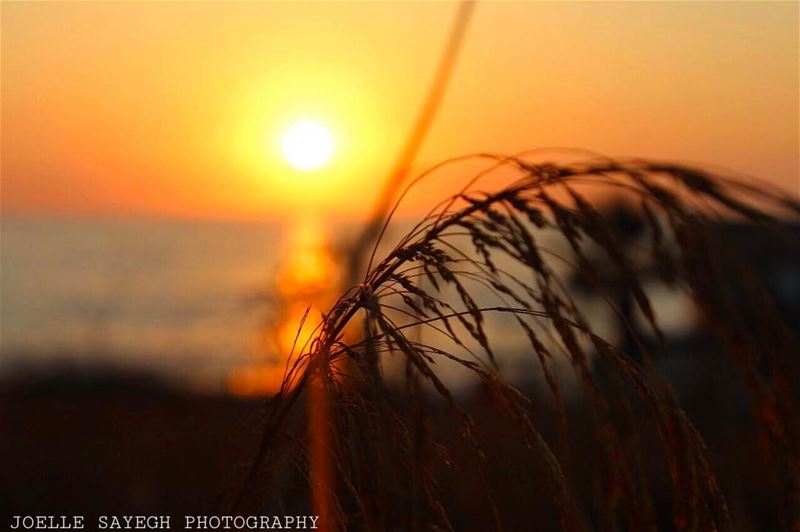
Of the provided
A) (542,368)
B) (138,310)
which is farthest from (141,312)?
(542,368)

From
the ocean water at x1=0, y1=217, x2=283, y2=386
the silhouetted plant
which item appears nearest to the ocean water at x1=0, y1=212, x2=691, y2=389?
the ocean water at x1=0, y1=217, x2=283, y2=386

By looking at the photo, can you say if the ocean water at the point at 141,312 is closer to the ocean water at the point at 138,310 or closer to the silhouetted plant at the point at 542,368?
the ocean water at the point at 138,310

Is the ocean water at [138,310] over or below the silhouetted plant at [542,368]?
over

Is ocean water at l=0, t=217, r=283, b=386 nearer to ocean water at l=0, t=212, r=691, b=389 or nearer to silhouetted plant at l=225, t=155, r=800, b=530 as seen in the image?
ocean water at l=0, t=212, r=691, b=389

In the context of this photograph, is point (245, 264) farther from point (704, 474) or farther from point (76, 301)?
point (704, 474)

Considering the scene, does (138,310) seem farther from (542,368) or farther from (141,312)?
(542,368)

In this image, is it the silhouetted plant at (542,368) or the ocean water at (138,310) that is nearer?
the silhouetted plant at (542,368)

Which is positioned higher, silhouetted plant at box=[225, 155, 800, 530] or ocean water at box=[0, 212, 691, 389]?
ocean water at box=[0, 212, 691, 389]

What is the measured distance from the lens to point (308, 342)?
1.45 metres

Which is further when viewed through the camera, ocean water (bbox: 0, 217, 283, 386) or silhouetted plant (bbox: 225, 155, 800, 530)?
ocean water (bbox: 0, 217, 283, 386)

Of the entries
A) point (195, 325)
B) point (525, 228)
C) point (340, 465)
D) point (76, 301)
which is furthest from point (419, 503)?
point (76, 301)

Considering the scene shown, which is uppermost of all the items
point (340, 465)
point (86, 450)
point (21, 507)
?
point (86, 450)

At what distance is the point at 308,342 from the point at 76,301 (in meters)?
10.0

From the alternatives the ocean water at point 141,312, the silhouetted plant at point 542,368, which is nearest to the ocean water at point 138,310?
the ocean water at point 141,312
